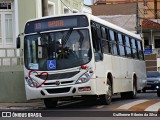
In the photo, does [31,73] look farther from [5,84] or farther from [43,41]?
[5,84]

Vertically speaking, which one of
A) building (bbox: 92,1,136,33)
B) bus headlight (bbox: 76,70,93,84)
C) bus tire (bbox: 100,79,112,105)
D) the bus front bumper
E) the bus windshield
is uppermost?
building (bbox: 92,1,136,33)

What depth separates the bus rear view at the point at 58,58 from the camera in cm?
1498

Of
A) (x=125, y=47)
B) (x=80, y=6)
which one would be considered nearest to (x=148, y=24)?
(x=80, y=6)

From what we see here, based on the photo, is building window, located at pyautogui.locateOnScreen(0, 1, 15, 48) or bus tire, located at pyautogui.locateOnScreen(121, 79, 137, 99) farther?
building window, located at pyautogui.locateOnScreen(0, 1, 15, 48)

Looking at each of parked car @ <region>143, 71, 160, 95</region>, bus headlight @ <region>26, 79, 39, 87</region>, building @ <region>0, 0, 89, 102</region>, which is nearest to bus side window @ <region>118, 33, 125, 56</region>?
building @ <region>0, 0, 89, 102</region>

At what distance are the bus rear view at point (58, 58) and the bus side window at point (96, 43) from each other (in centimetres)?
35

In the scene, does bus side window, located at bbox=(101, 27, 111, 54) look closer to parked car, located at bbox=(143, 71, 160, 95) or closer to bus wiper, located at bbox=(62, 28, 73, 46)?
bus wiper, located at bbox=(62, 28, 73, 46)

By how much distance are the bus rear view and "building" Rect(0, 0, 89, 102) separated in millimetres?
4095

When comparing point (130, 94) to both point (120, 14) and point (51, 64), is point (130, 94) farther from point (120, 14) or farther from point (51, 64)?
point (120, 14)

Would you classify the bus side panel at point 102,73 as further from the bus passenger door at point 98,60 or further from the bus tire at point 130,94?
the bus tire at point 130,94

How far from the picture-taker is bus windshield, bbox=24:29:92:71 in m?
15.1

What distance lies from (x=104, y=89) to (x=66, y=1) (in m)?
13.7

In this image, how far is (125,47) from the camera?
20.8 metres

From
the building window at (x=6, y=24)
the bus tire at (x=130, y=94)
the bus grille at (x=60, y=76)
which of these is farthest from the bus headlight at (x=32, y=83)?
the building window at (x=6, y=24)
